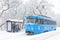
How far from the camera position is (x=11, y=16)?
46.7m

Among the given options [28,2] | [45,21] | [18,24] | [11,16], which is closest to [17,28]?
[18,24]

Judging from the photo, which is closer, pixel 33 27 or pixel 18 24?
pixel 33 27

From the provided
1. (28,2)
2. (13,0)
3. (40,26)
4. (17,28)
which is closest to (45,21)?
(40,26)

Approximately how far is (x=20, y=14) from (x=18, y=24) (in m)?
16.9

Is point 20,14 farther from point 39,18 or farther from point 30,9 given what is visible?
point 39,18

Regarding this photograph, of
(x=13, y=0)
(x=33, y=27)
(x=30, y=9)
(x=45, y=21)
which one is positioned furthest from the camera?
(x=30, y=9)

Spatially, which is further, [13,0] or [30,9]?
[30,9]

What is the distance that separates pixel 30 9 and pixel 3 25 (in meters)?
7.96

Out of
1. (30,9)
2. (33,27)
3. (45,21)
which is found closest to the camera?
(33,27)

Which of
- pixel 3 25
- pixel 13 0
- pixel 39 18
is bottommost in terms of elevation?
pixel 3 25

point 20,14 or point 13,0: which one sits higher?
point 13,0

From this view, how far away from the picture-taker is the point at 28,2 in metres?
50.2

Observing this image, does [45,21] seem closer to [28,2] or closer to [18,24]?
[18,24]

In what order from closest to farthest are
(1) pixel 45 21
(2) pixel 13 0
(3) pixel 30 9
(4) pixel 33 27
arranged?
(4) pixel 33 27 → (1) pixel 45 21 → (2) pixel 13 0 → (3) pixel 30 9
